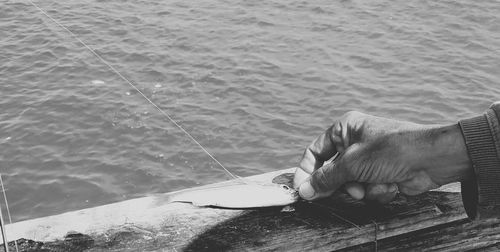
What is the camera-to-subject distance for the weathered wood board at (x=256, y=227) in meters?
2.66

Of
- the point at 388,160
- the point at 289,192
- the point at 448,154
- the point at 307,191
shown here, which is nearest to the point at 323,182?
the point at 307,191

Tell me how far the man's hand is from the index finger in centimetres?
9

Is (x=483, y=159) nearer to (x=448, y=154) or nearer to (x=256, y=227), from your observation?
(x=448, y=154)

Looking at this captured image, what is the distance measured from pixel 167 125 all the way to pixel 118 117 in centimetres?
78

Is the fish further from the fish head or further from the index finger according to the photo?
the index finger

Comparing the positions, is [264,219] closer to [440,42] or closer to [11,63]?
[11,63]

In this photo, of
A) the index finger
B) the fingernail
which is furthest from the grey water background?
the fingernail

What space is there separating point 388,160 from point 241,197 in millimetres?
680

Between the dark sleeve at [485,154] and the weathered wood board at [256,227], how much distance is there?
439 mm

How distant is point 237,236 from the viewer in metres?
2.71

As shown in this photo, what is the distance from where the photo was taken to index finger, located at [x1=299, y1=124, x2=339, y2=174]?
10.5 ft

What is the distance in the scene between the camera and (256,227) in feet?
9.09

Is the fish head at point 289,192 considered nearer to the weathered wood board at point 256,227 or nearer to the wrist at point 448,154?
the weathered wood board at point 256,227

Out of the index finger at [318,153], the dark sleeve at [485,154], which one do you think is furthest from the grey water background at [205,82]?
the dark sleeve at [485,154]
